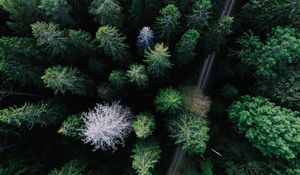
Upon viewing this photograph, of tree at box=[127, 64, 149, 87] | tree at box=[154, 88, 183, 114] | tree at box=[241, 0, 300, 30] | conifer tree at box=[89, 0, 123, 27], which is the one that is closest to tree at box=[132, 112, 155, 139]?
tree at box=[154, 88, 183, 114]

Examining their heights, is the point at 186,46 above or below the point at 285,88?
below

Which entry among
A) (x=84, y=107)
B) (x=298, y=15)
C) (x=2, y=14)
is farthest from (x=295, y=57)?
(x=2, y=14)

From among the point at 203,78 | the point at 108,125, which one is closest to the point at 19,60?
the point at 108,125

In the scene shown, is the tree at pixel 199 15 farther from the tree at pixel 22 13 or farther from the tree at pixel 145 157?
the tree at pixel 22 13

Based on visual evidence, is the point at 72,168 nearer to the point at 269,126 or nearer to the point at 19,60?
the point at 19,60

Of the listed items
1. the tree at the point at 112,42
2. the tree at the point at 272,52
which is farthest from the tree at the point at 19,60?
the tree at the point at 272,52

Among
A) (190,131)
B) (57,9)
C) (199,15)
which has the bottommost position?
(190,131)
